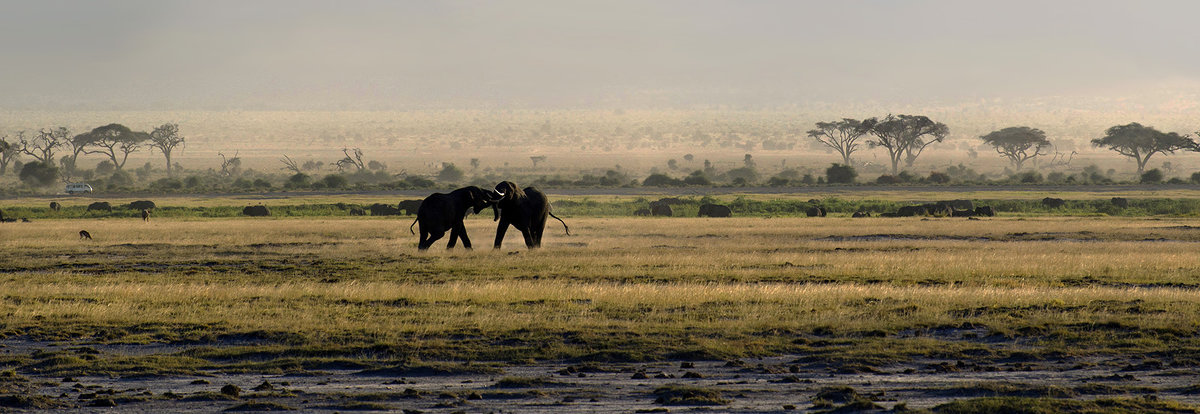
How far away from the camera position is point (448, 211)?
35.1m

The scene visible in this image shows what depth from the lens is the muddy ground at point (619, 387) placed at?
13.3 metres

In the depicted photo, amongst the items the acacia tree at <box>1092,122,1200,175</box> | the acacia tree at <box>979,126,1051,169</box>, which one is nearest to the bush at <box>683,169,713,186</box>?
the acacia tree at <box>1092,122,1200,175</box>

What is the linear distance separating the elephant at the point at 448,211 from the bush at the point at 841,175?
3673 inches

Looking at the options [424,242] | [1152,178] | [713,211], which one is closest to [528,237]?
[424,242]

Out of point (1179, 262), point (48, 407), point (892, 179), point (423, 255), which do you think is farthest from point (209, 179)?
point (48, 407)

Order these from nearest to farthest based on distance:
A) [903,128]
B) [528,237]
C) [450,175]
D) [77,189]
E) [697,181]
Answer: [528,237] < [77,189] < [697,181] < [903,128] < [450,175]

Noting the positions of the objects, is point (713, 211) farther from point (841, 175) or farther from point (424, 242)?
point (841, 175)

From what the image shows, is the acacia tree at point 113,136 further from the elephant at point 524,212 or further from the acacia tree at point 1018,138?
the elephant at point 524,212

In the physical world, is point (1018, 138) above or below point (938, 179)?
above

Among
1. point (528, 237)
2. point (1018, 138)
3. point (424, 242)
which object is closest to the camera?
point (424, 242)

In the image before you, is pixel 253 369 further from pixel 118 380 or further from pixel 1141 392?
pixel 1141 392

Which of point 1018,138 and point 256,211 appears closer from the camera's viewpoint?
point 256,211

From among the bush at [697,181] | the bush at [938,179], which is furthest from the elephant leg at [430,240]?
the bush at [938,179]

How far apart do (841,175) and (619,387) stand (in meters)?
115
